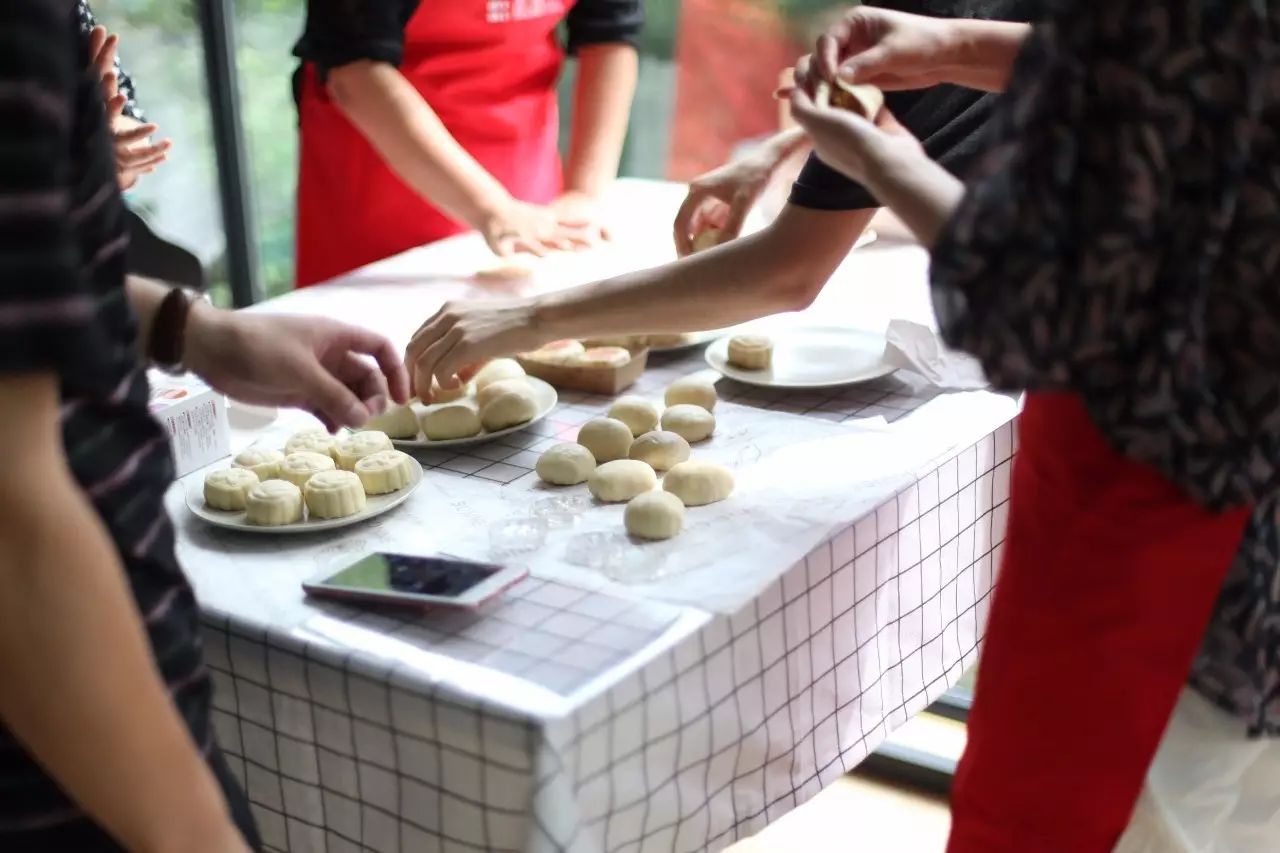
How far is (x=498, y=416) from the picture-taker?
1343mm

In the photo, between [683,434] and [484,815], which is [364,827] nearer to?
[484,815]

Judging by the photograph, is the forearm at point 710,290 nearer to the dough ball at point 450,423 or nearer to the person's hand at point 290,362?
the dough ball at point 450,423

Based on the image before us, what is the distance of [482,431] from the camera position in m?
1.35

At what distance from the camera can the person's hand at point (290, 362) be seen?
102 cm

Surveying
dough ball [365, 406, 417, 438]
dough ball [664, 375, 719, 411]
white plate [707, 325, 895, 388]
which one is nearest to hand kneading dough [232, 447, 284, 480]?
dough ball [365, 406, 417, 438]

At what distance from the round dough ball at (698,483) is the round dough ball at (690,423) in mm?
133

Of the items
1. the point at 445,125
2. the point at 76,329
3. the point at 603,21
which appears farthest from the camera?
the point at 603,21

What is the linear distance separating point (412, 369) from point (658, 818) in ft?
2.01

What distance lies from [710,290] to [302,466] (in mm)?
485

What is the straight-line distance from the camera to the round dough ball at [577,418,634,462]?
1284 millimetres

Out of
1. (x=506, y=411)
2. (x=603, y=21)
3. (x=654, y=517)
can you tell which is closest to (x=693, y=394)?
(x=506, y=411)

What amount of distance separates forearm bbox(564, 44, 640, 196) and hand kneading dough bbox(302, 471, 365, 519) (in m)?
1.24

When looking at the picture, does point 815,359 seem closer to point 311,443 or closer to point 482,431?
point 482,431

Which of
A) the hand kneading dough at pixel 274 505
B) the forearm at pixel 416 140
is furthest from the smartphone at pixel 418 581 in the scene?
the forearm at pixel 416 140
